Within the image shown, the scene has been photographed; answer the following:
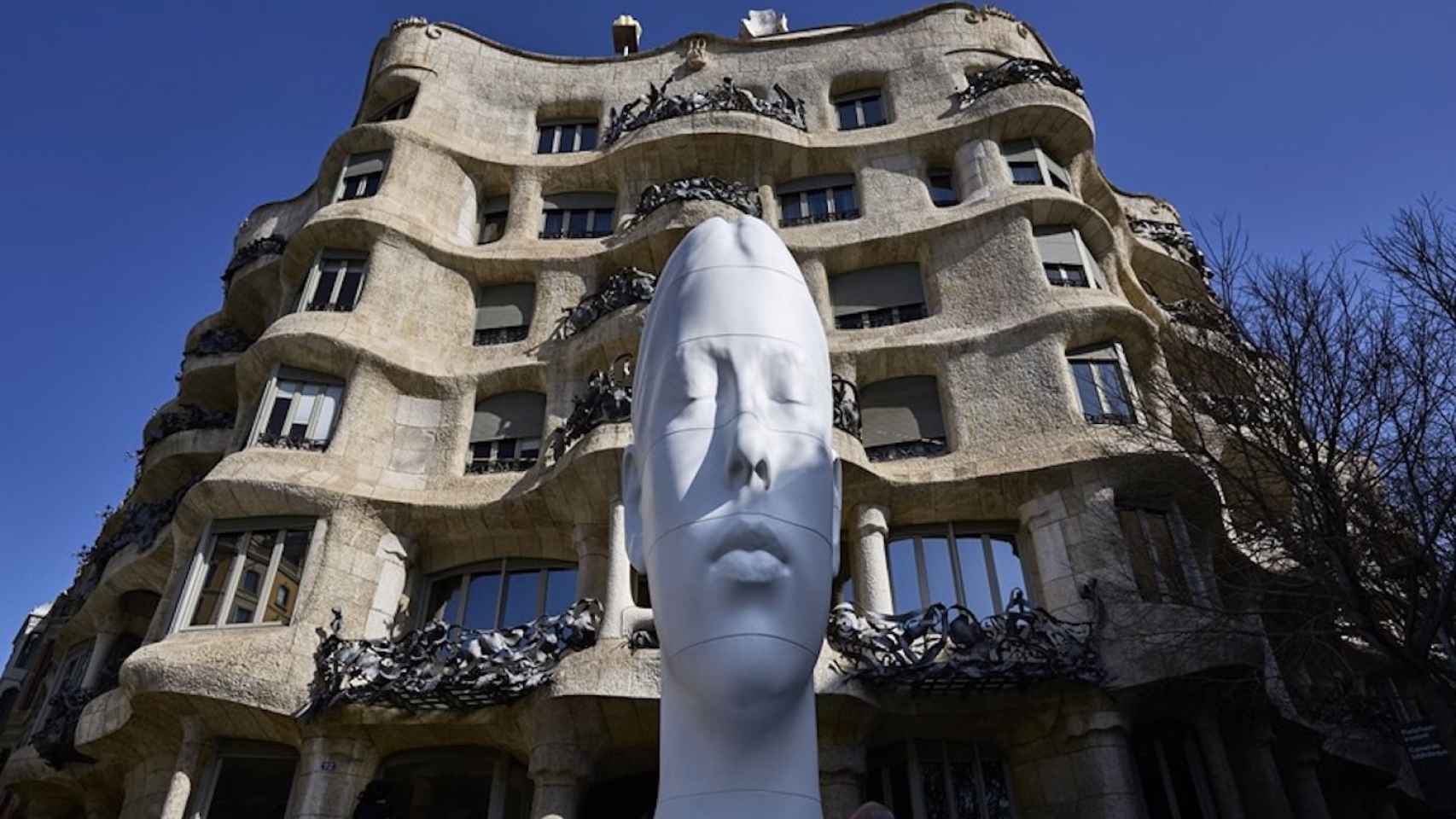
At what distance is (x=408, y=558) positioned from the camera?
53.2ft

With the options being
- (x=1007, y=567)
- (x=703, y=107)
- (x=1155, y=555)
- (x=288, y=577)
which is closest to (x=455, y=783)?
(x=288, y=577)

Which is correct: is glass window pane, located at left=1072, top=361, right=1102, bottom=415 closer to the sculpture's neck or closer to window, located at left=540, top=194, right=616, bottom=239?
window, located at left=540, top=194, right=616, bottom=239

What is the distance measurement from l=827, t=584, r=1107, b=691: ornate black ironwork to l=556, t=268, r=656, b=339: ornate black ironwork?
290 inches

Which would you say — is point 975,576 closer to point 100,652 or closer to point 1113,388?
point 1113,388

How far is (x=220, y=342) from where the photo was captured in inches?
901

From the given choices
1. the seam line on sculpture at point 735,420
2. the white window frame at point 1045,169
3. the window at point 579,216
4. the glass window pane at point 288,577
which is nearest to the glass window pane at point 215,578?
the glass window pane at point 288,577

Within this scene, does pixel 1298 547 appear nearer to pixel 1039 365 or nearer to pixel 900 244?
pixel 1039 365

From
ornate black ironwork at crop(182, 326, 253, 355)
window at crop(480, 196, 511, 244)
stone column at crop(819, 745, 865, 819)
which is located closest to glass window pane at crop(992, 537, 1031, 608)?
stone column at crop(819, 745, 865, 819)

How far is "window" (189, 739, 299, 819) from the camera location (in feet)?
46.1

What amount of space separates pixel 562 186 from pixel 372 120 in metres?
6.10

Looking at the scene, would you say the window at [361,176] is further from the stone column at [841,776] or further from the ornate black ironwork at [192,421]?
the stone column at [841,776]

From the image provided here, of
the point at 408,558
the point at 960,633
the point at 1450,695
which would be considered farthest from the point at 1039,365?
the point at 408,558

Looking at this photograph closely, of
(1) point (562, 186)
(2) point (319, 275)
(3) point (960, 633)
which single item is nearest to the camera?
(3) point (960, 633)

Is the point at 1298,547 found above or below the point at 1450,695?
above
